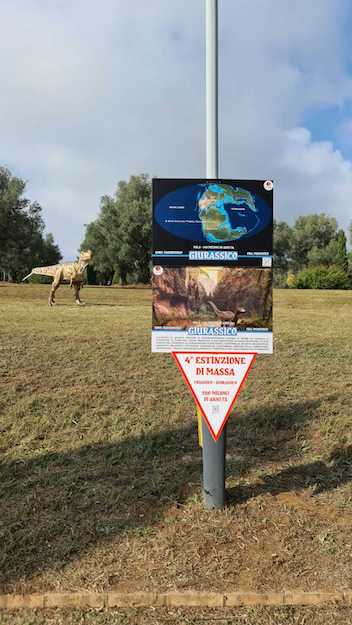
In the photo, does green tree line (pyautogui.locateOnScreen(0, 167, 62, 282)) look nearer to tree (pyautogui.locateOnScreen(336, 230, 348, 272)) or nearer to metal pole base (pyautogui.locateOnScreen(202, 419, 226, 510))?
tree (pyautogui.locateOnScreen(336, 230, 348, 272))

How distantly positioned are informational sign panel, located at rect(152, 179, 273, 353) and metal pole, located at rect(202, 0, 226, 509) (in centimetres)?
26

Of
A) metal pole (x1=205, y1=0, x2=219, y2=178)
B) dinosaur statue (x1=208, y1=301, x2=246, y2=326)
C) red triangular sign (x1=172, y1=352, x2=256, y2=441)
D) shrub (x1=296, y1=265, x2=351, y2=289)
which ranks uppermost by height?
metal pole (x1=205, y1=0, x2=219, y2=178)

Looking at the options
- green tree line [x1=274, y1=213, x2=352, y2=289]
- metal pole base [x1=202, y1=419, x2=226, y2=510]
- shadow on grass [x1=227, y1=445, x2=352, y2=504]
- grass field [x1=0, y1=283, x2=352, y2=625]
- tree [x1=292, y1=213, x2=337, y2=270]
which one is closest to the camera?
grass field [x1=0, y1=283, x2=352, y2=625]

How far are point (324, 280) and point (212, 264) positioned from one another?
3305 cm

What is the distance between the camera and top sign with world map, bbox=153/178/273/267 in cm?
321

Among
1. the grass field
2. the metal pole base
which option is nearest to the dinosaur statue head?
the grass field

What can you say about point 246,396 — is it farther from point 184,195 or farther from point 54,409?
point 184,195

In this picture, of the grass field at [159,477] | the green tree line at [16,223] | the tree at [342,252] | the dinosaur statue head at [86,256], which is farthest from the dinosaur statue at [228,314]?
the tree at [342,252]

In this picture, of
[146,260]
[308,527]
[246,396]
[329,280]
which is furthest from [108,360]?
[146,260]

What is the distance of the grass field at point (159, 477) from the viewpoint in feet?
9.29

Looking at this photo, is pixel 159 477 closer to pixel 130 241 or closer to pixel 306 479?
pixel 306 479

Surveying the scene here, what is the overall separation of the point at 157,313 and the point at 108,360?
357 centimetres

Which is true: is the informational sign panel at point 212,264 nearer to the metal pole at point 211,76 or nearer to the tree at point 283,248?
the metal pole at point 211,76

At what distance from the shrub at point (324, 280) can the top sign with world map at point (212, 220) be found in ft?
107
